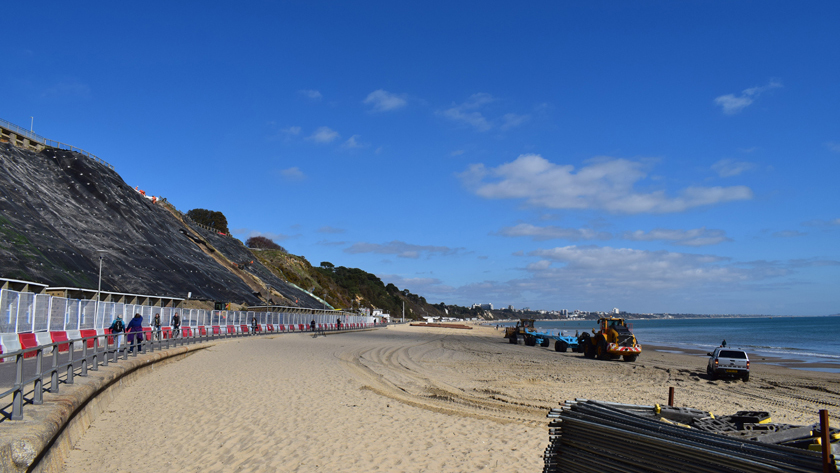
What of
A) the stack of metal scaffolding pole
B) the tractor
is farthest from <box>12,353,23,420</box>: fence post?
the tractor

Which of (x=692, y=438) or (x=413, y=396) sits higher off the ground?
(x=692, y=438)

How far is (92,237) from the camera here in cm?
5797

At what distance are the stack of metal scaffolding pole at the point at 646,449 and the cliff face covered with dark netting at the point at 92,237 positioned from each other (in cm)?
3757

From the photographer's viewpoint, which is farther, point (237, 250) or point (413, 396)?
point (237, 250)

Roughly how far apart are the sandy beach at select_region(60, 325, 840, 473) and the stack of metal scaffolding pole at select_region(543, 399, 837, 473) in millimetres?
3037

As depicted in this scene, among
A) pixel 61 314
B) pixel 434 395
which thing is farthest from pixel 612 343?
pixel 61 314

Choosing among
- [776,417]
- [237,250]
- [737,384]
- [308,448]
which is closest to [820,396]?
[737,384]

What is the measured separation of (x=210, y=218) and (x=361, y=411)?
134 m

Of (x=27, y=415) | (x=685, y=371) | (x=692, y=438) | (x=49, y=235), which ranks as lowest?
(x=685, y=371)

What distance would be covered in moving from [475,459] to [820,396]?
50.5 ft

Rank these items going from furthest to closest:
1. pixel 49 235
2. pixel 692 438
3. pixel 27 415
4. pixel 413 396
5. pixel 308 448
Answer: pixel 49 235 → pixel 413 396 → pixel 308 448 → pixel 27 415 → pixel 692 438

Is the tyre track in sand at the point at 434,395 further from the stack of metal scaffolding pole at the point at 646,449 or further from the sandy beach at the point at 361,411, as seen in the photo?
the stack of metal scaffolding pole at the point at 646,449

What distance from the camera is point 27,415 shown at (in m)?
7.93

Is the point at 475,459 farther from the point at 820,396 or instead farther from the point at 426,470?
the point at 820,396
